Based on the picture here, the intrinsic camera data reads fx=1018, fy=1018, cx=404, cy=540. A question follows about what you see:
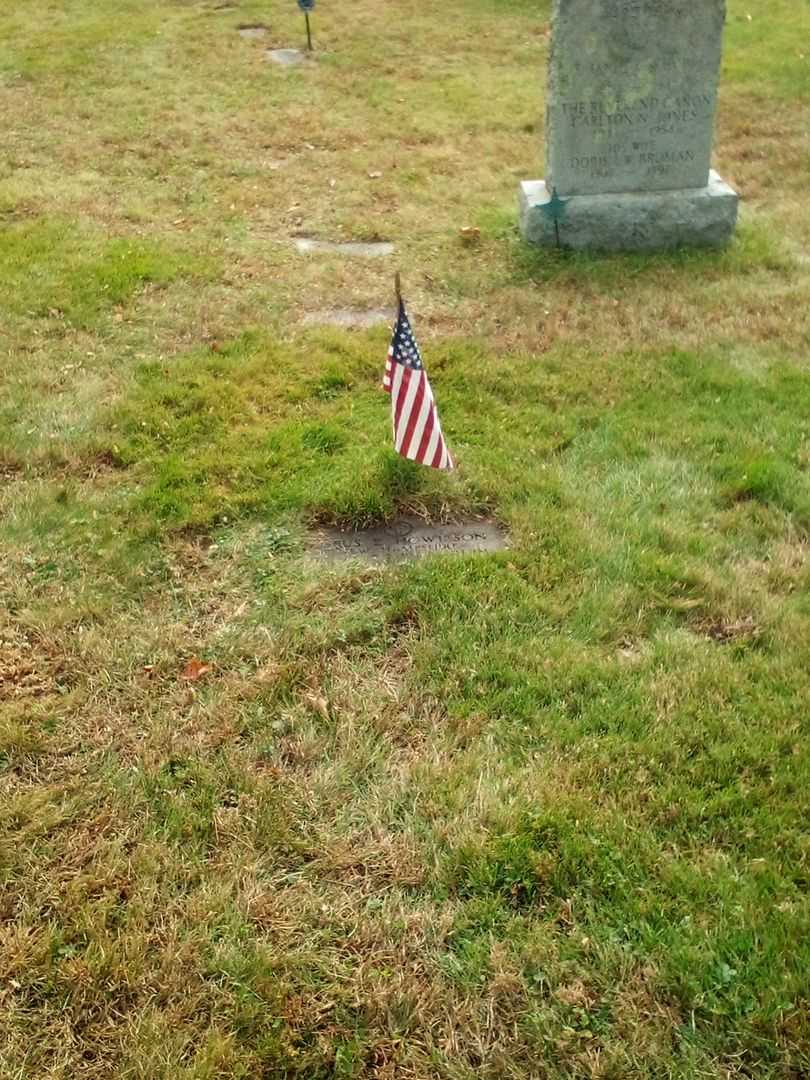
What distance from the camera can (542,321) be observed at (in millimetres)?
6641

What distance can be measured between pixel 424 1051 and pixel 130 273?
6.00 metres

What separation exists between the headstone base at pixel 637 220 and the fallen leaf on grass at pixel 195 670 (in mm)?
4924

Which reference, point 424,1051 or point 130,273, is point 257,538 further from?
point 130,273

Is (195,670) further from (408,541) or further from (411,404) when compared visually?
(411,404)

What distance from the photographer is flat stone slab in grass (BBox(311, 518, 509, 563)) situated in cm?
451

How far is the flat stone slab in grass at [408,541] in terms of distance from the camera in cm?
451

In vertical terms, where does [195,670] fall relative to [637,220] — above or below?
below

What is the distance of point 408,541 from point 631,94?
4.44 meters

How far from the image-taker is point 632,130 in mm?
7359

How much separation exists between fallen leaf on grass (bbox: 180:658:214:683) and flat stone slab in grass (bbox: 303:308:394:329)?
3366mm

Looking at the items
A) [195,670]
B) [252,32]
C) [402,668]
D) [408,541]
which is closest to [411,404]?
[408,541]

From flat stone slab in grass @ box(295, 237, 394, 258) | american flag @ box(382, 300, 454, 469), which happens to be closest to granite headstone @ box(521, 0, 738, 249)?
flat stone slab in grass @ box(295, 237, 394, 258)

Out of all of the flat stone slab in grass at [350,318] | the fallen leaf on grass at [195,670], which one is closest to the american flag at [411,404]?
the fallen leaf on grass at [195,670]

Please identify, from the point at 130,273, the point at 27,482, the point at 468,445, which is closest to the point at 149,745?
the point at 27,482
